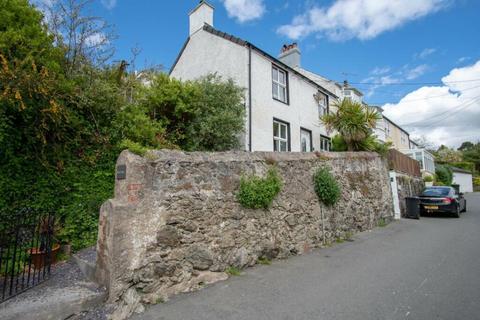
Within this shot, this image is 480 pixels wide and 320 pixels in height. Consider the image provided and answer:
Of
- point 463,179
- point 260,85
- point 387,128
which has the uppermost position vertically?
point 387,128

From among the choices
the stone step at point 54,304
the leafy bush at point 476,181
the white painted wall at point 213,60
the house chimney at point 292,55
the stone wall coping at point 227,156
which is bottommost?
the stone step at point 54,304

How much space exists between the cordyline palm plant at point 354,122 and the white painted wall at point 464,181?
33.2 metres

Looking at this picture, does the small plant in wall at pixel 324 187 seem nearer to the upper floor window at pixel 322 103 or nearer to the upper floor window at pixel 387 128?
the upper floor window at pixel 322 103

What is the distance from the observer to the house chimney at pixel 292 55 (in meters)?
17.1

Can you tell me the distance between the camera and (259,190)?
21.0ft

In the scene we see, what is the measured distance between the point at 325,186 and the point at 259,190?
2.81m

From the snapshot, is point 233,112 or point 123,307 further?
point 233,112

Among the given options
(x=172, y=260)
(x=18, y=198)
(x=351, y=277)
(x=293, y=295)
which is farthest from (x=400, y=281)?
(x=18, y=198)

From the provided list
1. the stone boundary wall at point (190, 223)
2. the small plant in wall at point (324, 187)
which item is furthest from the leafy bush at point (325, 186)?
the stone boundary wall at point (190, 223)

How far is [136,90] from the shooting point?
8.83m

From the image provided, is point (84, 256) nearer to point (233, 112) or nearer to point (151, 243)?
point (151, 243)

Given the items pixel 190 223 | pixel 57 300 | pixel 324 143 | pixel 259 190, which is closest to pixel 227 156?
pixel 259 190

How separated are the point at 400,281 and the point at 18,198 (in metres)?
7.42

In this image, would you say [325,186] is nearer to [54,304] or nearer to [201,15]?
[54,304]
